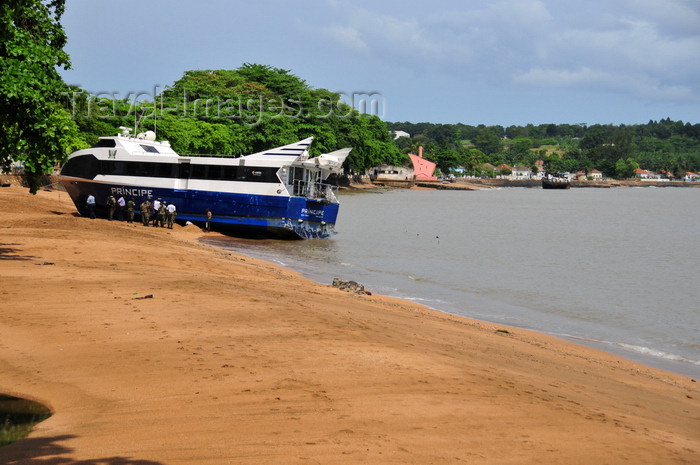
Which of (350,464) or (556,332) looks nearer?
(350,464)

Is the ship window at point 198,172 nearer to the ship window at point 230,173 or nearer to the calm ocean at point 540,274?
the ship window at point 230,173

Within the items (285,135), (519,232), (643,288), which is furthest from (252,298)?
(285,135)

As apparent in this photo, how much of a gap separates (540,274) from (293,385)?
23.7 meters

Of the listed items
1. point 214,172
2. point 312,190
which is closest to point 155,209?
point 214,172

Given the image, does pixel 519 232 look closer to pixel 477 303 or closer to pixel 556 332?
pixel 477 303

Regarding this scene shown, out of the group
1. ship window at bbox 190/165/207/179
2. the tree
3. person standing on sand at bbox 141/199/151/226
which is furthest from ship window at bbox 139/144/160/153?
the tree

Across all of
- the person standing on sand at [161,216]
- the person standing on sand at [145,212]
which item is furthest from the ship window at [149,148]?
the person standing on sand at [145,212]

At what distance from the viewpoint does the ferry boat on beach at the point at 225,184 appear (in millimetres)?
35938

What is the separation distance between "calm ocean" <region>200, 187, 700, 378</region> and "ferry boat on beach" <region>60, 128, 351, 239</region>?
4.10 ft

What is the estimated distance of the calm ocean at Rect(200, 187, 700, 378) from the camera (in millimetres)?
19953

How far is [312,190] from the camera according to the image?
124 ft

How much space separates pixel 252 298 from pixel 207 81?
8084cm

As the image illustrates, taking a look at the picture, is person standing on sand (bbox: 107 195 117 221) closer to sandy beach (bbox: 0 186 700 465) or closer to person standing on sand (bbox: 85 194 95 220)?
person standing on sand (bbox: 85 194 95 220)

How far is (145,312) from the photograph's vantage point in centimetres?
1250
